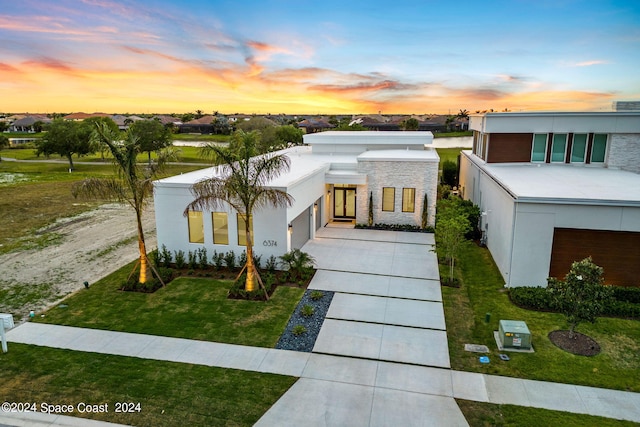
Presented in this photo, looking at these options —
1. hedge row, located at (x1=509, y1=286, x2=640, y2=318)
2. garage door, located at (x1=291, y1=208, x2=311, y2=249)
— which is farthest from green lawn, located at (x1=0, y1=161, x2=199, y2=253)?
hedge row, located at (x1=509, y1=286, x2=640, y2=318)

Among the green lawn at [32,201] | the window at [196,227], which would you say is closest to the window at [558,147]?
the window at [196,227]

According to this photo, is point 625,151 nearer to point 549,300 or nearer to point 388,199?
point 388,199

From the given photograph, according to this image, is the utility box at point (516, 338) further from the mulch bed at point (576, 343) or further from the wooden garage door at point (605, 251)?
the wooden garage door at point (605, 251)

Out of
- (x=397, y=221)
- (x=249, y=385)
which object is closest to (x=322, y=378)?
(x=249, y=385)

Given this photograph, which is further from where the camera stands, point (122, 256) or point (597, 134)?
point (597, 134)

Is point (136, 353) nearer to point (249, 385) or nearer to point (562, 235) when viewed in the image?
point (249, 385)

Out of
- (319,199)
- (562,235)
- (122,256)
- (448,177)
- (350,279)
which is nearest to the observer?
(562,235)
